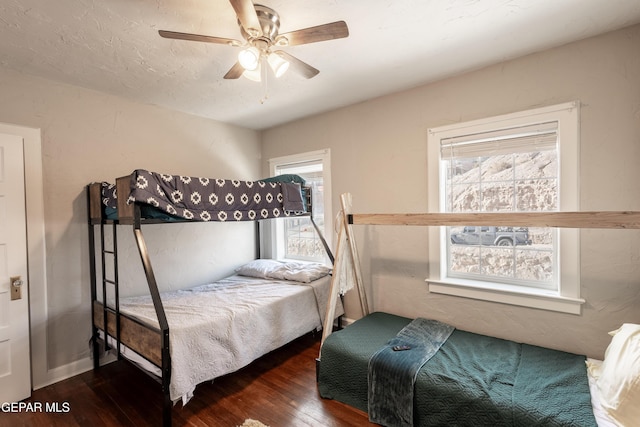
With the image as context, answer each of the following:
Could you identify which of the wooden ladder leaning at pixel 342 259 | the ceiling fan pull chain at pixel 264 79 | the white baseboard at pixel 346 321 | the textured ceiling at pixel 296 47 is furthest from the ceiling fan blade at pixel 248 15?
the white baseboard at pixel 346 321

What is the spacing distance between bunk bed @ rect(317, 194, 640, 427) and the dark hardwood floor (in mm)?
182

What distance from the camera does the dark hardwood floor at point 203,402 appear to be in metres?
1.89

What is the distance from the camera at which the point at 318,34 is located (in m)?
1.44

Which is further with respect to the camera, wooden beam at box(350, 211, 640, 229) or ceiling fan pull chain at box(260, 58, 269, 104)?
ceiling fan pull chain at box(260, 58, 269, 104)

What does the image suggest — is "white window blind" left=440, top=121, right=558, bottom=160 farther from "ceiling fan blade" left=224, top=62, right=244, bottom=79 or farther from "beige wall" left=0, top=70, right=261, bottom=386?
"beige wall" left=0, top=70, right=261, bottom=386

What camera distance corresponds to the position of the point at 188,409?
6.57 feet

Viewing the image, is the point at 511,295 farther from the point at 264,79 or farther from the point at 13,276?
the point at 13,276

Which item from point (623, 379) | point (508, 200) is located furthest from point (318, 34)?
point (623, 379)

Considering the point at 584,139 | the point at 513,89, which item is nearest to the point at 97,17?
the point at 513,89

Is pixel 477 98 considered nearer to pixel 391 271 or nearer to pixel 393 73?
pixel 393 73

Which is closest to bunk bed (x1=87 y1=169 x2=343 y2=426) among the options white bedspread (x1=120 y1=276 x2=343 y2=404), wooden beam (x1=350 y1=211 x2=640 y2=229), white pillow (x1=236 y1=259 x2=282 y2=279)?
white bedspread (x1=120 y1=276 x2=343 y2=404)

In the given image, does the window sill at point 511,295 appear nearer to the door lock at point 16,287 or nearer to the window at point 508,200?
the window at point 508,200

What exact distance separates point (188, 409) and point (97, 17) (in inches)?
97.5

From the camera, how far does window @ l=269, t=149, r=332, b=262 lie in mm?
3283
